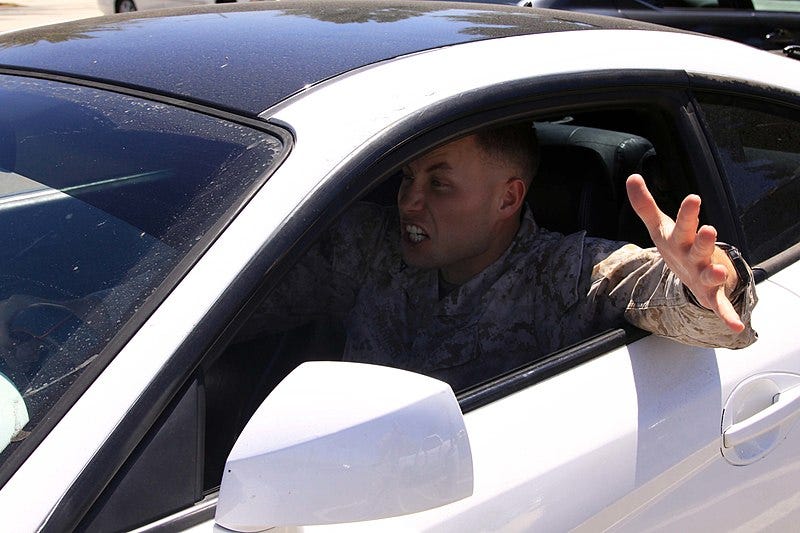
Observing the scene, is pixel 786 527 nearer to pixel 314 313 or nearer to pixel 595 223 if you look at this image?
pixel 595 223

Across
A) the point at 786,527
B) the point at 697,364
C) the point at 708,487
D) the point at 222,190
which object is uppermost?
the point at 222,190

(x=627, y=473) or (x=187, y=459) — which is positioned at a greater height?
(x=187, y=459)

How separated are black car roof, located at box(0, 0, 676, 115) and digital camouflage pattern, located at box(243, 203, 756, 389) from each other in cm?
42

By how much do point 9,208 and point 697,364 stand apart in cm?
123

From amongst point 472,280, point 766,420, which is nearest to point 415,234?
point 472,280

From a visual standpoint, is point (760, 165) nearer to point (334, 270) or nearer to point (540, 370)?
point (540, 370)

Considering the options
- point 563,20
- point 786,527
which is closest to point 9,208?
point 563,20

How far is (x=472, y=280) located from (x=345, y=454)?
0.93m

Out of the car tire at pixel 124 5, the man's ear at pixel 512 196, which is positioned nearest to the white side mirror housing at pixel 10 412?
the man's ear at pixel 512 196

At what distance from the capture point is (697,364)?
175 cm

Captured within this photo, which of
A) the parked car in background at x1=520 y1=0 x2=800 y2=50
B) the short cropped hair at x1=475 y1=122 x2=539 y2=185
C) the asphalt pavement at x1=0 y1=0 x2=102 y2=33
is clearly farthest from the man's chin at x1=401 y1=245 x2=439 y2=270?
the asphalt pavement at x1=0 y1=0 x2=102 y2=33

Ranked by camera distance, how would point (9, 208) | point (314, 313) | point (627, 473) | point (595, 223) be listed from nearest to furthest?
1. point (627, 473)
2. point (9, 208)
3. point (314, 313)
4. point (595, 223)

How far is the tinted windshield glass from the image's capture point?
128 cm

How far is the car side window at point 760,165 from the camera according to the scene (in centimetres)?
200
